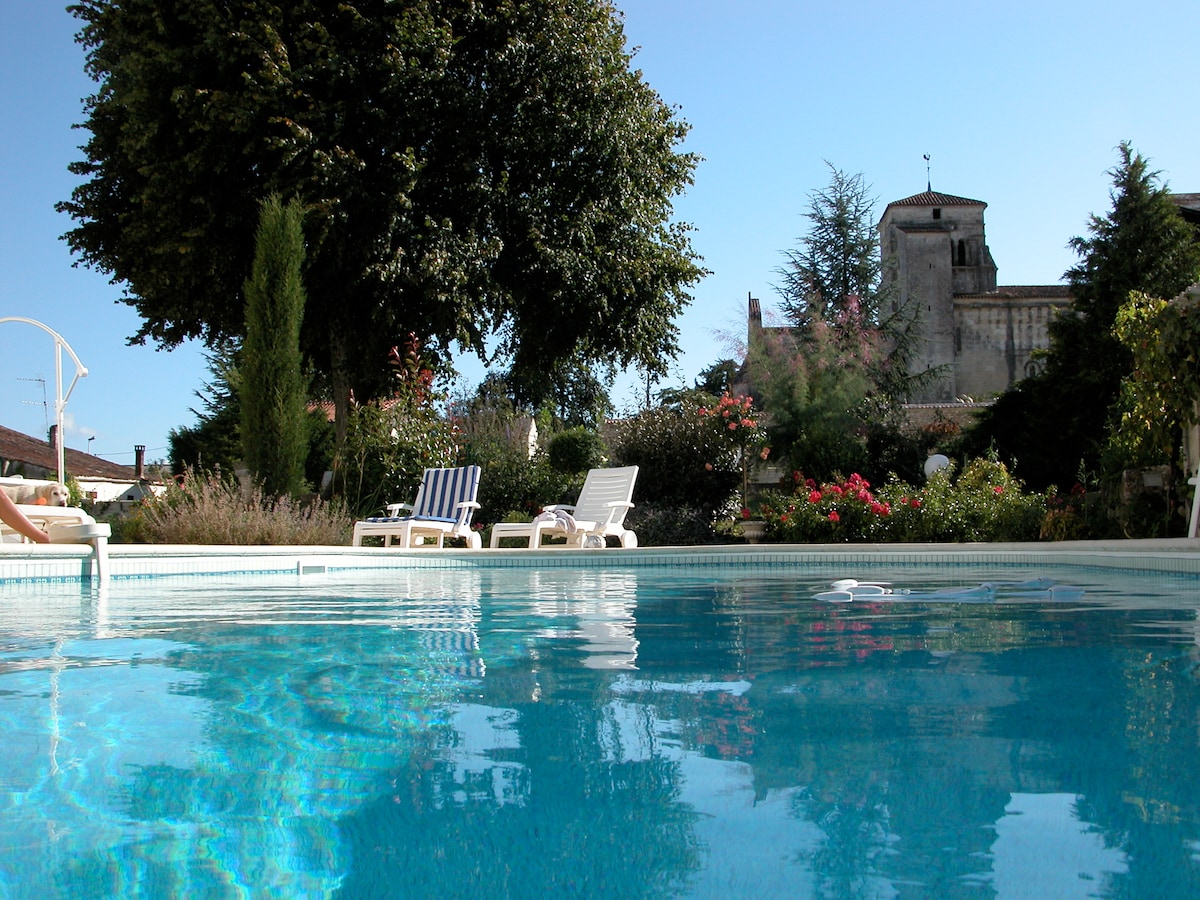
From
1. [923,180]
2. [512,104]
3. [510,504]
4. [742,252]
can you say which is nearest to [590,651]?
[510,504]

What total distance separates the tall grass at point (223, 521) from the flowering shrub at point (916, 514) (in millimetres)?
5150

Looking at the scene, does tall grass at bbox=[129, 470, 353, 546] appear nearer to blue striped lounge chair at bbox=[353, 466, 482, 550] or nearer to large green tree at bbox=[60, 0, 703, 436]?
blue striped lounge chair at bbox=[353, 466, 482, 550]

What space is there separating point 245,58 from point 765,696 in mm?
15756

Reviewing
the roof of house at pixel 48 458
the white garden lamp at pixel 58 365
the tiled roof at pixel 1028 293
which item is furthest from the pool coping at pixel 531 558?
the tiled roof at pixel 1028 293

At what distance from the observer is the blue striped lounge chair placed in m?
10.8

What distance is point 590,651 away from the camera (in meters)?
3.92

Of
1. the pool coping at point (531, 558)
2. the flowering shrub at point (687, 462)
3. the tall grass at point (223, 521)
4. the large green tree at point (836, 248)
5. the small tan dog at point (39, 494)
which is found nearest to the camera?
the pool coping at point (531, 558)

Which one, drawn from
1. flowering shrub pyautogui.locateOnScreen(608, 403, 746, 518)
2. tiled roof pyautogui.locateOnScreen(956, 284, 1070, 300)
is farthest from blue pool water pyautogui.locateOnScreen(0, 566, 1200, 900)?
tiled roof pyautogui.locateOnScreen(956, 284, 1070, 300)

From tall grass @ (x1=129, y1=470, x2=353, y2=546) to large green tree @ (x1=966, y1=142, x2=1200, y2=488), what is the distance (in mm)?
10797

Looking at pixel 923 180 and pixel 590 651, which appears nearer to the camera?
pixel 590 651

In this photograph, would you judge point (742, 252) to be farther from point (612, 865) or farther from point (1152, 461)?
point (612, 865)

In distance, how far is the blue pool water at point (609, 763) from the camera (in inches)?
64.4

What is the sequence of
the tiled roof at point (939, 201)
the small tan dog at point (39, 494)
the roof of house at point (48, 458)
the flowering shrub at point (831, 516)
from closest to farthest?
the small tan dog at point (39, 494)
the flowering shrub at point (831, 516)
the roof of house at point (48, 458)
the tiled roof at point (939, 201)

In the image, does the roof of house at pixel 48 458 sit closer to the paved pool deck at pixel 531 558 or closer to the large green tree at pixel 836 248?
the large green tree at pixel 836 248
